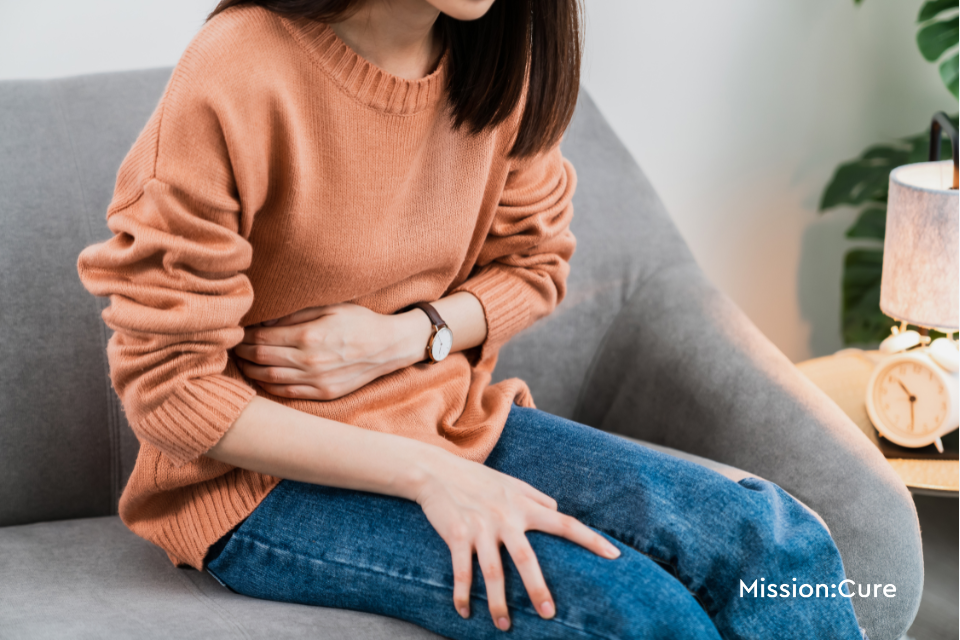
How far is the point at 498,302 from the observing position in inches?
40.4

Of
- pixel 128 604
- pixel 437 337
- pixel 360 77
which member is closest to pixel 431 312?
pixel 437 337

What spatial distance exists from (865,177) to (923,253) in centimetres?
Answer: 60

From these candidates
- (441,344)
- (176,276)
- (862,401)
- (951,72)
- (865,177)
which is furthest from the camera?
(865,177)

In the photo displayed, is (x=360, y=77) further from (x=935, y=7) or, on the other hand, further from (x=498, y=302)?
(x=935, y=7)

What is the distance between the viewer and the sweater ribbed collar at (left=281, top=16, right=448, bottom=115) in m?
0.77

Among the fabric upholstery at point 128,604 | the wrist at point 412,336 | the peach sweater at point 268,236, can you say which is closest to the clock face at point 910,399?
the fabric upholstery at point 128,604

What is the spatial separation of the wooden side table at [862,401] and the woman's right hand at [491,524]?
0.77 metres

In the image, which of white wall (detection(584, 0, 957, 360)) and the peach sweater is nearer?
the peach sweater

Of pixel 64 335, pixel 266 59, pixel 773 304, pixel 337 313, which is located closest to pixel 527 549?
pixel 337 313

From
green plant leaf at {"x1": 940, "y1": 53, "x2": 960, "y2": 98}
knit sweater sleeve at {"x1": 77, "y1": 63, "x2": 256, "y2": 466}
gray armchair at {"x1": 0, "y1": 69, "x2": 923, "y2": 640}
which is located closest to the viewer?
knit sweater sleeve at {"x1": 77, "y1": 63, "x2": 256, "y2": 466}

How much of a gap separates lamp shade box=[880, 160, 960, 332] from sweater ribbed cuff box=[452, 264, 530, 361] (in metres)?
0.70

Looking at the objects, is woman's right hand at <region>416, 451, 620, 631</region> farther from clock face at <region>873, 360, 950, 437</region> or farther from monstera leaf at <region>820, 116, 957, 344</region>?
monstera leaf at <region>820, 116, 957, 344</region>

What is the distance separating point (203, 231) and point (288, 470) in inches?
9.5

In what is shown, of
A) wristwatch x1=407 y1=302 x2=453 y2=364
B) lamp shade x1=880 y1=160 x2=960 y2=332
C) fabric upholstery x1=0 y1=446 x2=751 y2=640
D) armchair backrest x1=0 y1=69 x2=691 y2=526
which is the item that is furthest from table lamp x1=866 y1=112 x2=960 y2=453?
armchair backrest x1=0 y1=69 x2=691 y2=526
